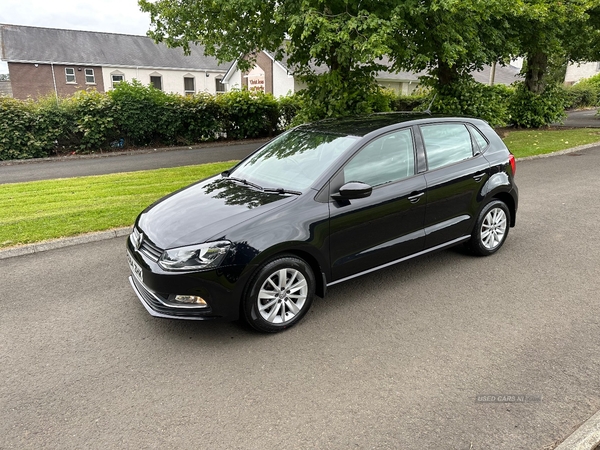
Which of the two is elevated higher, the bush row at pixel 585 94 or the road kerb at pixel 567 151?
the bush row at pixel 585 94

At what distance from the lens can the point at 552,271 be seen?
16.6ft

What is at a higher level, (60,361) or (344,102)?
(344,102)

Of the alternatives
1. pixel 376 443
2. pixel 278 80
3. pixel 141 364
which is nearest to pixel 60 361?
pixel 141 364

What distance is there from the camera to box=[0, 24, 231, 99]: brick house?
3691cm

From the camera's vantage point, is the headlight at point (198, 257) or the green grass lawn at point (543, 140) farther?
the green grass lawn at point (543, 140)

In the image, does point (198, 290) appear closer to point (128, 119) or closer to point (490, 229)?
point (490, 229)

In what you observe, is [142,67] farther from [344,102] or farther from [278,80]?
[344,102]

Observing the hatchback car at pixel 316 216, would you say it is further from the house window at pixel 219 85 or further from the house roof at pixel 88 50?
the house window at pixel 219 85

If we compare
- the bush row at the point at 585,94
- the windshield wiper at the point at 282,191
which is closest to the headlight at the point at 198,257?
the windshield wiper at the point at 282,191

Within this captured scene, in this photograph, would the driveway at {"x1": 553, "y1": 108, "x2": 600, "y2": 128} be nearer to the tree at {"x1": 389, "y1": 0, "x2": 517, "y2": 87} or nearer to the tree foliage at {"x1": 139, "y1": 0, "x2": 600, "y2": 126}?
the tree foliage at {"x1": 139, "y1": 0, "x2": 600, "y2": 126}

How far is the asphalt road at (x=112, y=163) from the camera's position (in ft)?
42.1

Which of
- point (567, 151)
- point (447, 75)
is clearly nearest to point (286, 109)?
point (447, 75)

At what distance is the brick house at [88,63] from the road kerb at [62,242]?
106 ft

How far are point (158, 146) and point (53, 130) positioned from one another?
11.8ft
